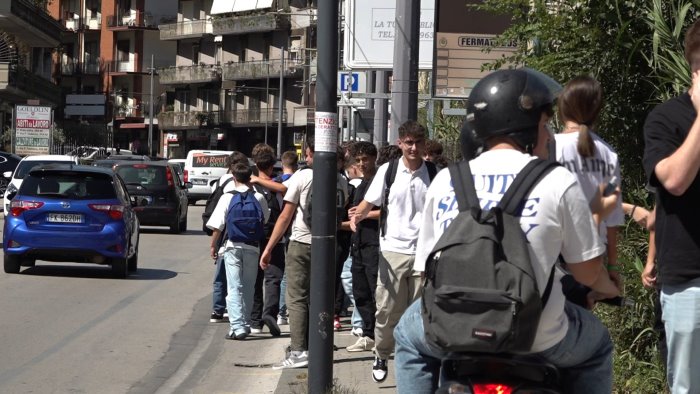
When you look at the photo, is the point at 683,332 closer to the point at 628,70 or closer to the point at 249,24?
the point at 628,70

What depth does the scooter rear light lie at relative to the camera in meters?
3.75

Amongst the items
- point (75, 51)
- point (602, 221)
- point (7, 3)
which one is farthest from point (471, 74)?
point (75, 51)

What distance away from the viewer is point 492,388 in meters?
3.77

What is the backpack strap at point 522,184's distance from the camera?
3840mm

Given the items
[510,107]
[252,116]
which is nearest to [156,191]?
[510,107]

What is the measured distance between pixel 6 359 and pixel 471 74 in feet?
24.0

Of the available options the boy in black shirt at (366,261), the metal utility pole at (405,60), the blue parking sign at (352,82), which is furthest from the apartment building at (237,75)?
the boy in black shirt at (366,261)

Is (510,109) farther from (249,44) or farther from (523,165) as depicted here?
(249,44)

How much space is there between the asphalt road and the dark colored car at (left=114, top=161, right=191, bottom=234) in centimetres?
A: 969

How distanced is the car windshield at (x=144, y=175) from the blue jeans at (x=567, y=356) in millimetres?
25501

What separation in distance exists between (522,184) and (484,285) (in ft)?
1.26

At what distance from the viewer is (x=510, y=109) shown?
4047mm

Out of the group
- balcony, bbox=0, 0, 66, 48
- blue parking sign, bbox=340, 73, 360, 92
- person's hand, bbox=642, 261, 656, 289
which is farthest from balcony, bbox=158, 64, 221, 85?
person's hand, bbox=642, 261, 656, 289

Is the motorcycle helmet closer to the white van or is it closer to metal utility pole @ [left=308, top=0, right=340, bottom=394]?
metal utility pole @ [left=308, top=0, right=340, bottom=394]
